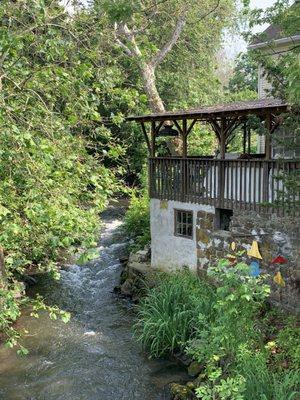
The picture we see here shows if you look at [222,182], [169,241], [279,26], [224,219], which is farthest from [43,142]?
[169,241]

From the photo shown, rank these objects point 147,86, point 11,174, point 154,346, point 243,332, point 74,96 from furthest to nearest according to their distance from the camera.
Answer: point 147,86, point 154,346, point 243,332, point 74,96, point 11,174

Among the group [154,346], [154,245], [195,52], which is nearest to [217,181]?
[154,245]

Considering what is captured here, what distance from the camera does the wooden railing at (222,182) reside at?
9.77 metres

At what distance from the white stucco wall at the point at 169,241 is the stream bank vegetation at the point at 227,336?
1.03m

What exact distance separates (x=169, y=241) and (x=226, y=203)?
2480mm

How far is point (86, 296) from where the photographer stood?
13.6 meters

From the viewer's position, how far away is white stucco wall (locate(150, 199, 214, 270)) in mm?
12219

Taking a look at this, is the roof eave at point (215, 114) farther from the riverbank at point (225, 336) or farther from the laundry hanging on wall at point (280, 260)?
the riverbank at point (225, 336)

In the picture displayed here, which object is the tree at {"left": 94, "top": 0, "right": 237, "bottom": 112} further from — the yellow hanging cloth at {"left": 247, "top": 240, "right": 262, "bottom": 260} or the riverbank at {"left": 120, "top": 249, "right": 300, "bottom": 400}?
the riverbank at {"left": 120, "top": 249, "right": 300, "bottom": 400}

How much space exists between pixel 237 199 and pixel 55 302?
609cm

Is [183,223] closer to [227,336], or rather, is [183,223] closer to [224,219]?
[224,219]

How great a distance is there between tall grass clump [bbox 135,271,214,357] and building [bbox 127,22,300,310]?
4.80ft

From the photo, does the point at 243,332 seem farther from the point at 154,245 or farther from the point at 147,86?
the point at 147,86

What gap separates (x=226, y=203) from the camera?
11.1 meters
